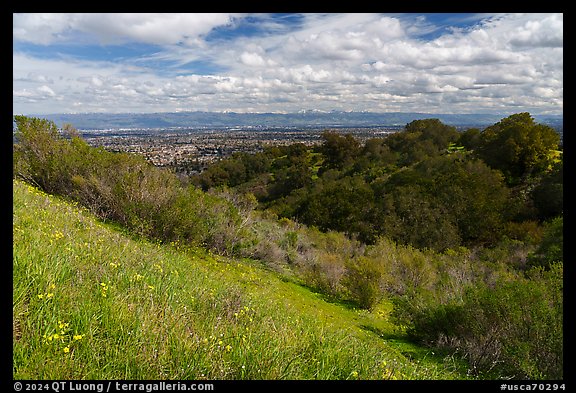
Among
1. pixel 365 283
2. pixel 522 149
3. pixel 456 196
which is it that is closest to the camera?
pixel 365 283

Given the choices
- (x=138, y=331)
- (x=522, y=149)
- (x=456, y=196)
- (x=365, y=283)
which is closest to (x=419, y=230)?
(x=456, y=196)

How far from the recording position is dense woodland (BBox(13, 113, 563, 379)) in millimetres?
6359

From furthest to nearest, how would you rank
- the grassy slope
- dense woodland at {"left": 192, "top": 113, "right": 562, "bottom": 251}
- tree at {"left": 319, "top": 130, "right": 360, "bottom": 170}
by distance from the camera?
tree at {"left": 319, "top": 130, "right": 360, "bottom": 170}
dense woodland at {"left": 192, "top": 113, "right": 562, "bottom": 251}
the grassy slope

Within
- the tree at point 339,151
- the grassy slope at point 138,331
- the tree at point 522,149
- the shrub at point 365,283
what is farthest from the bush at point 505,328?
the tree at point 339,151

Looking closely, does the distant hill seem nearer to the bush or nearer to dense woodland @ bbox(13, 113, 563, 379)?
dense woodland @ bbox(13, 113, 563, 379)

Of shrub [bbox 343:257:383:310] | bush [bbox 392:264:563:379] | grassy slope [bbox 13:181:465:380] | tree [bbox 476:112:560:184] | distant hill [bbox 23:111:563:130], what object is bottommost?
shrub [bbox 343:257:383:310]

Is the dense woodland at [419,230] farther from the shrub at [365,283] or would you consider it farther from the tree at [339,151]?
the tree at [339,151]

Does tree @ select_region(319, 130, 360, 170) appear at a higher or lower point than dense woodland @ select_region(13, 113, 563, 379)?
higher

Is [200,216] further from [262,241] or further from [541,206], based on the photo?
[541,206]

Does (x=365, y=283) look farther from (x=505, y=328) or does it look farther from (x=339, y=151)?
(x=339, y=151)

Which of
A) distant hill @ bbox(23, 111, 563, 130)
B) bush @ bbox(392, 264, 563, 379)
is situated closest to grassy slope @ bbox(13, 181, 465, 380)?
bush @ bbox(392, 264, 563, 379)

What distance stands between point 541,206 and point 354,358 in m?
27.7

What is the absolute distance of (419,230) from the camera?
23641mm

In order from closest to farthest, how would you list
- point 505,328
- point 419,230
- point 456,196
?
point 505,328, point 419,230, point 456,196
